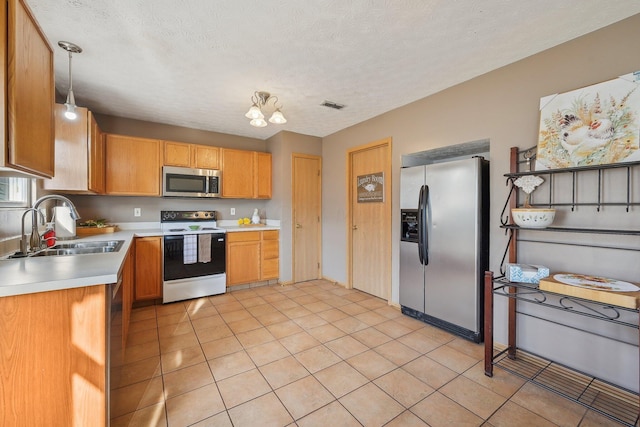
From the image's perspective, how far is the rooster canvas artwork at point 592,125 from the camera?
1641 mm

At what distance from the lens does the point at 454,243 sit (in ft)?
8.25

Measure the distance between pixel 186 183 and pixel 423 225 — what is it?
3142 millimetres

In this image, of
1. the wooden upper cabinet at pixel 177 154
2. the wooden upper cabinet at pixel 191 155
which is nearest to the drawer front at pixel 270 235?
the wooden upper cabinet at pixel 191 155

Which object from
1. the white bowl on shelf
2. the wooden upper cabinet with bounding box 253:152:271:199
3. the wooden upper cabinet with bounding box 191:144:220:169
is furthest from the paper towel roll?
the white bowl on shelf

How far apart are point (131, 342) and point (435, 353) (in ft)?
8.79

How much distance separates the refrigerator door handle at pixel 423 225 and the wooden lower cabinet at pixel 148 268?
3.07m

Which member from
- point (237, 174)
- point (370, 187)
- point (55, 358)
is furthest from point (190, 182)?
point (55, 358)

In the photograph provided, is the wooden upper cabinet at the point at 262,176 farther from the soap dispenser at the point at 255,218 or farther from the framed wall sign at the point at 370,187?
the framed wall sign at the point at 370,187

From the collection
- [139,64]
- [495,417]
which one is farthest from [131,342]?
[495,417]

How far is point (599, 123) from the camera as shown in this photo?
5.75ft

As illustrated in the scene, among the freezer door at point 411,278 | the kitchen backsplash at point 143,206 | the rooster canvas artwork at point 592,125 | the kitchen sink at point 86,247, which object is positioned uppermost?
the rooster canvas artwork at point 592,125

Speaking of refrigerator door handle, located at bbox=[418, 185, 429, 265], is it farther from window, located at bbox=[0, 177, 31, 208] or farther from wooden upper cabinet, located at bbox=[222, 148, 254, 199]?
window, located at bbox=[0, 177, 31, 208]

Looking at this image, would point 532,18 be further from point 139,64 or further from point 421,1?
point 139,64

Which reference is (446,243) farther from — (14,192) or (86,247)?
(14,192)
